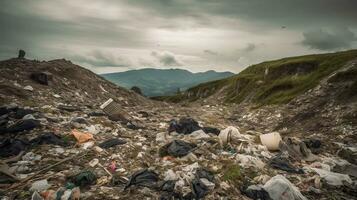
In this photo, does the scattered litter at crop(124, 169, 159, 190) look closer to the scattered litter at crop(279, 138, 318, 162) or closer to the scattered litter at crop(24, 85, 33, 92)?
the scattered litter at crop(279, 138, 318, 162)

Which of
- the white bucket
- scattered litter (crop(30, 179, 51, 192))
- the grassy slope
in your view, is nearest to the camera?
scattered litter (crop(30, 179, 51, 192))

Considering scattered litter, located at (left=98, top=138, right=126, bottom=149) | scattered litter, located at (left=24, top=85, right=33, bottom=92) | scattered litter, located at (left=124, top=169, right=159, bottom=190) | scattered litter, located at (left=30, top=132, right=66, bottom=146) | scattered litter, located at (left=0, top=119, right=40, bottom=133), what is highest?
scattered litter, located at (left=24, top=85, right=33, bottom=92)

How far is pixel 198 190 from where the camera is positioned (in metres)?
7.24

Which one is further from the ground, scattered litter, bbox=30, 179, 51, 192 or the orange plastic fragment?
the orange plastic fragment

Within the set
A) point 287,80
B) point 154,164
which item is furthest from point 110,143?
point 287,80

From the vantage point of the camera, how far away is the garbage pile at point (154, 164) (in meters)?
7.26

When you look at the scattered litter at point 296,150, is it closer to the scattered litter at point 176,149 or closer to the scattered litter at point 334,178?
the scattered litter at point 334,178

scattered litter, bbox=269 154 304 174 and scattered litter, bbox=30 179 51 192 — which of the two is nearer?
scattered litter, bbox=30 179 51 192

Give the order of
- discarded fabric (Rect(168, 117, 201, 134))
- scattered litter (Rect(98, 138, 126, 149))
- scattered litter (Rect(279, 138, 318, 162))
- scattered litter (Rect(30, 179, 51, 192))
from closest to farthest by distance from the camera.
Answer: scattered litter (Rect(30, 179, 51, 192)), scattered litter (Rect(98, 138, 126, 149)), scattered litter (Rect(279, 138, 318, 162)), discarded fabric (Rect(168, 117, 201, 134))

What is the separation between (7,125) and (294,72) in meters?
48.5

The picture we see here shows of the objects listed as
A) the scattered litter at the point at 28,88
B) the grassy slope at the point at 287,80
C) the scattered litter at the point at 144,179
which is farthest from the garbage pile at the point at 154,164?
the grassy slope at the point at 287,80

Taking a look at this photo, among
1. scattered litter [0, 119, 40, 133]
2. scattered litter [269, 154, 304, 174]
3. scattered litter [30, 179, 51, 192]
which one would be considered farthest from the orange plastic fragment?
scattered litter [269, 154, 304, 174]

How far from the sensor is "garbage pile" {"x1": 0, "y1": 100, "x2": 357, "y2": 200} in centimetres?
726

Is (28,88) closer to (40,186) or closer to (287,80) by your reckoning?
(40,186)
